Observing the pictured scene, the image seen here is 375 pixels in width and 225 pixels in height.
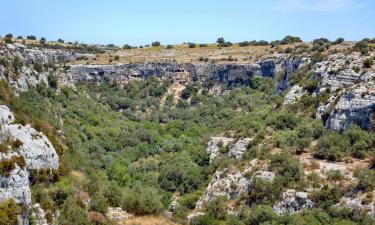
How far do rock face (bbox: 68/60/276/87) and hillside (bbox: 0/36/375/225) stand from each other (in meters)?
0.22

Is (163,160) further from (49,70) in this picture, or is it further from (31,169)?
(31,169)

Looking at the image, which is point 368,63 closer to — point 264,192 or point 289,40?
point 264,192

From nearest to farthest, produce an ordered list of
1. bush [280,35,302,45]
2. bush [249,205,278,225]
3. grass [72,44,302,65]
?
bush [249,205,278,225] < grass [72,44,302,65] < bush [280,35,302,45]

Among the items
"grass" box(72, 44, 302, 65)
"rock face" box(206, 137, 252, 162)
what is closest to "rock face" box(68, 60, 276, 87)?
"grass" box(72, 44, 302, 65)

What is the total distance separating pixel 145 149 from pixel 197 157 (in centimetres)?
1236

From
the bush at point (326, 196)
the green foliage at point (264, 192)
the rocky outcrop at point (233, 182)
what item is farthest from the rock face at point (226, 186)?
the bush at point (326, 196)

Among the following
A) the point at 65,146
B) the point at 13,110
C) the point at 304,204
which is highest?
the point at 13,110

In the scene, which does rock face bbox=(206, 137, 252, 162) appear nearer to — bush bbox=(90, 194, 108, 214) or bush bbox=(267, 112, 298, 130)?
bush bbox=(267, 112, 298, 130)

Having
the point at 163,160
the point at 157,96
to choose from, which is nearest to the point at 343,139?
the point at 163,160

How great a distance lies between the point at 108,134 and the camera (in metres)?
75.9

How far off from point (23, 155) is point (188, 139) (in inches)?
1749

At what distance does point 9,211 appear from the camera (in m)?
30.1

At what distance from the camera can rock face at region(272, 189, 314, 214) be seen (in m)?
42.0

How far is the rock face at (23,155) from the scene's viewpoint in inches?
1255
